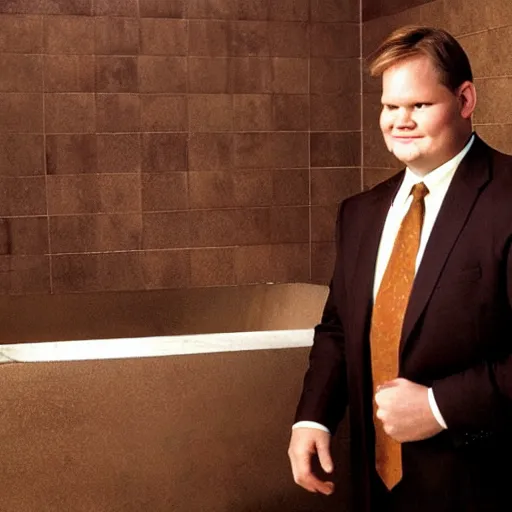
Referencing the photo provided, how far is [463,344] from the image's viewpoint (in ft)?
4.70

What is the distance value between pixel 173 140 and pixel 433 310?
2950 millimetres

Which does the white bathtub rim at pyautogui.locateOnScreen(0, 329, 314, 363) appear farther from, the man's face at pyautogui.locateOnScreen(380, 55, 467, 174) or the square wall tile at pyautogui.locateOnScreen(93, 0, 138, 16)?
the square wall tile at pyautogui.locateOnScreen(93, 0, 138, 16)

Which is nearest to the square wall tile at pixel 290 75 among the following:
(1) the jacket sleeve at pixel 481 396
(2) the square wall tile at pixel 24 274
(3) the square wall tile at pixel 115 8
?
(3) the square wall tile at pixel 115 8

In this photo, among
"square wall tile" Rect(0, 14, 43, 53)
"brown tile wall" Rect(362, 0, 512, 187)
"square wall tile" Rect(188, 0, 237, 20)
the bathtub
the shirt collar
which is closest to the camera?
the shirt collar

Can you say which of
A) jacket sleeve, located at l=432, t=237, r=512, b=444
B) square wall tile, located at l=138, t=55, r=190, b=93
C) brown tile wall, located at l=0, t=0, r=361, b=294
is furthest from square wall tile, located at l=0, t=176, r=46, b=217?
jacket sleeve, located at l=432, t=237, r=512, b=444

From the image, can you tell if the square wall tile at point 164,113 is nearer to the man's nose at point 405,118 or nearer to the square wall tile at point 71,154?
the square wall tile at point 71,154

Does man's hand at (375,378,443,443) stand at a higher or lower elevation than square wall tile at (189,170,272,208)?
lower

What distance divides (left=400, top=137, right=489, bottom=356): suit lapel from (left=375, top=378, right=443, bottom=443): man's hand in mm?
74

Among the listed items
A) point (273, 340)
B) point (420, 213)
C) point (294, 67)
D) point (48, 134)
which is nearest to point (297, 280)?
point (294, 67)

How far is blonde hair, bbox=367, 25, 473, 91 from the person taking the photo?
1.45 m

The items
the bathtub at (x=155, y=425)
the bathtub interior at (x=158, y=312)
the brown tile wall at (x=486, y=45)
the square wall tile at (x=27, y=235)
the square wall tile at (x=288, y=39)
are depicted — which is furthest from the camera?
the square wall tile at (x=288, y=39)

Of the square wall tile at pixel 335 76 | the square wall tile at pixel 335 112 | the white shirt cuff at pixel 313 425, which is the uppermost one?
the square wall tile at pixel 335 76

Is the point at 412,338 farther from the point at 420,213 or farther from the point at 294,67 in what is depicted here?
the point at 294,67

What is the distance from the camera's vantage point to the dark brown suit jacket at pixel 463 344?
1400 mm
